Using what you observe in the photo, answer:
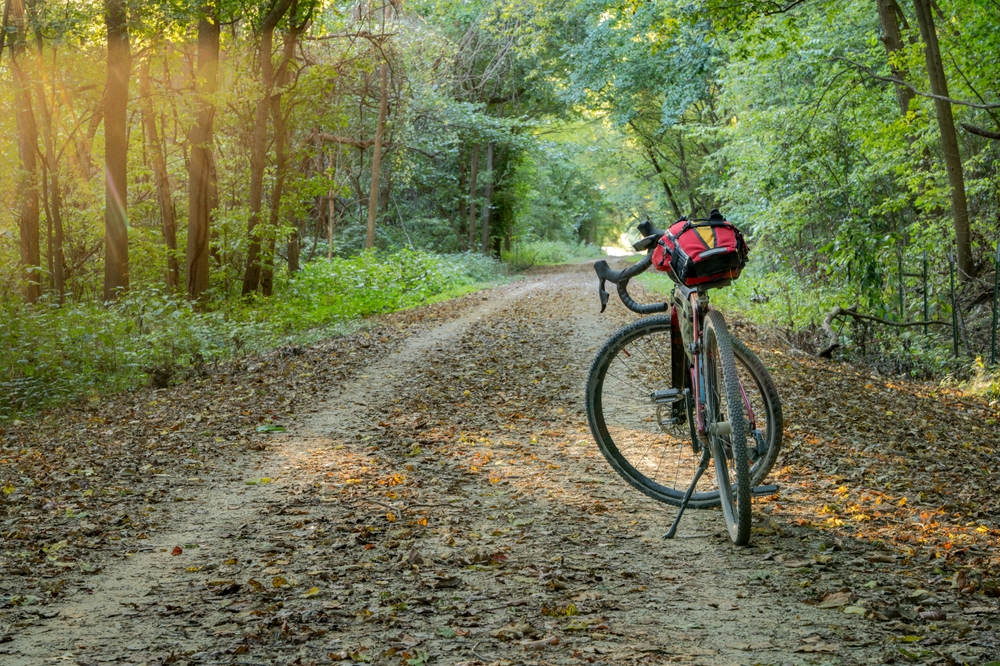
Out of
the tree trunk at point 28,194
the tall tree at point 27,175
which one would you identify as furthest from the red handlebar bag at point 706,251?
the tree trunk at point 28,194

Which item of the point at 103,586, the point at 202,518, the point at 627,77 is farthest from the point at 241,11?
the point at 627,77

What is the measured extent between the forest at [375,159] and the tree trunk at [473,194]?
389 centimetres

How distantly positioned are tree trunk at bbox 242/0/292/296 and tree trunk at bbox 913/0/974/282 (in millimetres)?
10444

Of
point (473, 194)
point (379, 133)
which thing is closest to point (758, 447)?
point (379, 133)

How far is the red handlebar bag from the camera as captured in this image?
4.11 meters

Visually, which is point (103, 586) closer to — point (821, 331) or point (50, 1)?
point (821, 331)

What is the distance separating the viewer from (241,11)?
14742mm

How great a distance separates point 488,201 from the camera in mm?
34375

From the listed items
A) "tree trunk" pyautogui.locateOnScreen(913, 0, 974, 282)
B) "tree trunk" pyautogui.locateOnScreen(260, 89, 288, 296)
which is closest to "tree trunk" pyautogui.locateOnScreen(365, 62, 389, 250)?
"tree trunk" pyautogui.locateOnScreen(260, 89, 288, 296)

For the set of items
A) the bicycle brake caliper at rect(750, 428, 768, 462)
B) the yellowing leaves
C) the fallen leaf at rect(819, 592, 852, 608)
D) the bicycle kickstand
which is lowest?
the yellowing leaves

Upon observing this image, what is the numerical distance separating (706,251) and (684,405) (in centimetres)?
103

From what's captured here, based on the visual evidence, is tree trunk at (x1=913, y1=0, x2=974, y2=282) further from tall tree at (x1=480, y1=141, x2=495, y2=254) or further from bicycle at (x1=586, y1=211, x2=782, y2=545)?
tall tree at (x1=480, y1=141, x2=495, y2=254)

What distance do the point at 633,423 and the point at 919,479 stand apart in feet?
6.35

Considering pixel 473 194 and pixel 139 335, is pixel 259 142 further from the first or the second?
pixel 473 194
